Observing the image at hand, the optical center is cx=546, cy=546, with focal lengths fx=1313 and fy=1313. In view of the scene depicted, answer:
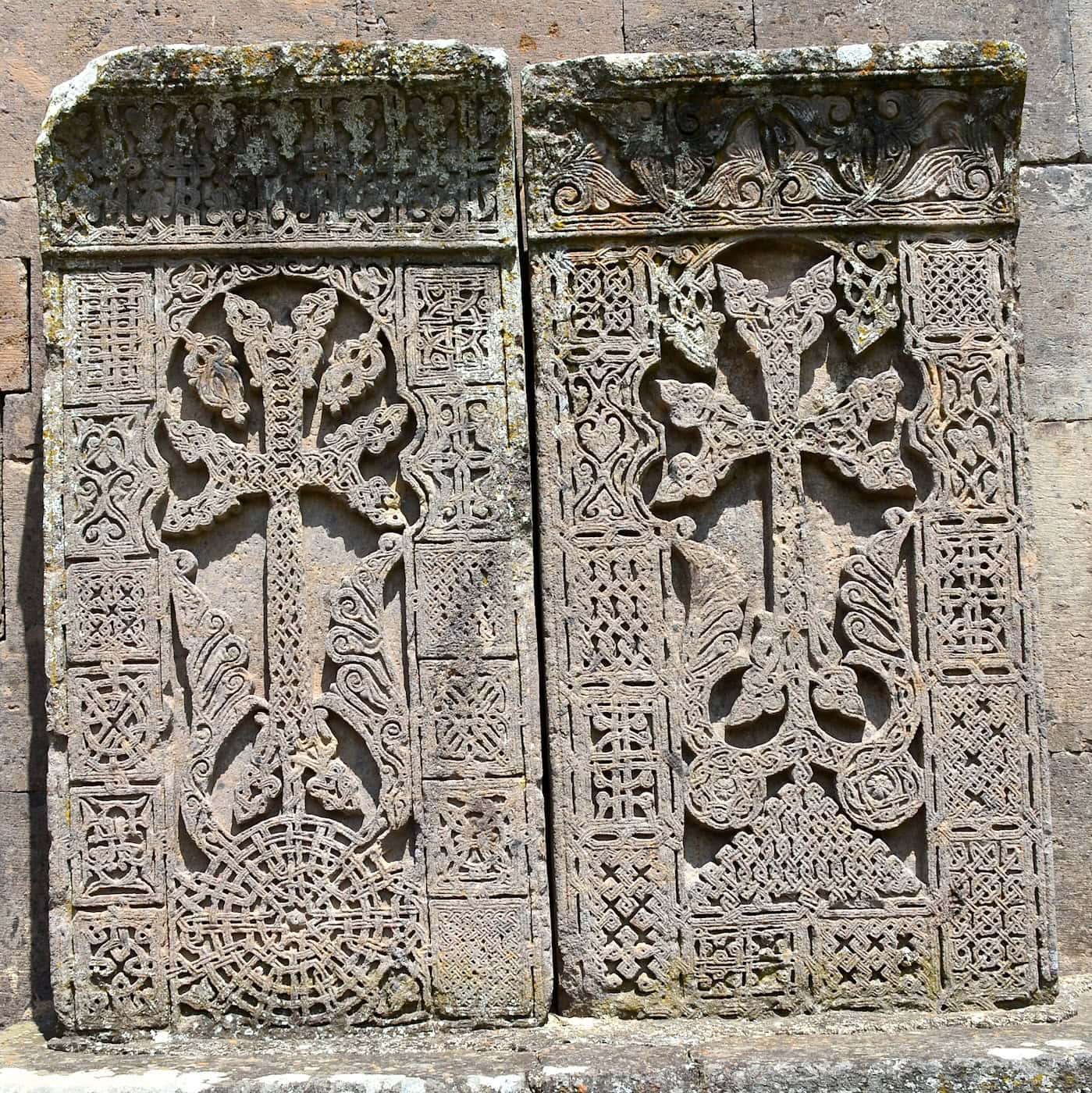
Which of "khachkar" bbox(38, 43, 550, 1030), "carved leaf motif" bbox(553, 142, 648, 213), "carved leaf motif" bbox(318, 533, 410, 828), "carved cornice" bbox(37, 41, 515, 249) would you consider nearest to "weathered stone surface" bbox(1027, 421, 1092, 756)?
"carved leaf motif" bbox(553, 142, 648, 213)

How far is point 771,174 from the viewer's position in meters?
3.88

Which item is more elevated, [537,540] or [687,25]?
[687,25]

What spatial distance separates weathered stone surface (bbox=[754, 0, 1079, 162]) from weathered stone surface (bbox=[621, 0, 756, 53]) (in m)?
0.06

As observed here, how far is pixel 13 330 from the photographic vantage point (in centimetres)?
448

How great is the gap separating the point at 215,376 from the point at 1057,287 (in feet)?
9.14

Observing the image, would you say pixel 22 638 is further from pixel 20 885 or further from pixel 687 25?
pixel 687 25

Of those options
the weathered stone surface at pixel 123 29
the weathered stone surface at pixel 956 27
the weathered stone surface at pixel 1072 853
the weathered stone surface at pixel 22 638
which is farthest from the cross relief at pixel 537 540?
the weathered stone surface at pixel 123 29

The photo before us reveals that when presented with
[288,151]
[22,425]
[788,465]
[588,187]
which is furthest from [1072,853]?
[22,425]

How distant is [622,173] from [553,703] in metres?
1.56

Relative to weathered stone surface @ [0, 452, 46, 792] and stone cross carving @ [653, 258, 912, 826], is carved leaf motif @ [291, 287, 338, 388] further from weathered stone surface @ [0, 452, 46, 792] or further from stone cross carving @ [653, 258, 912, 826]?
weathered stone surface @ [0, 452, 46, 792]

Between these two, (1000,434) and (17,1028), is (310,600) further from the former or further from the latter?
(1000,434)

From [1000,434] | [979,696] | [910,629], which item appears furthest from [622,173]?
[979,696]

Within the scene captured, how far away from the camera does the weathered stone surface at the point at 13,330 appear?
14.6 feet

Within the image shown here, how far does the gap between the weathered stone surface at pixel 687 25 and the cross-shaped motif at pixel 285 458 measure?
5.31 feet
